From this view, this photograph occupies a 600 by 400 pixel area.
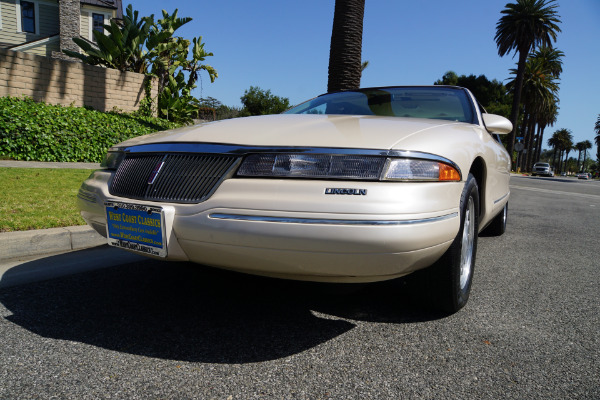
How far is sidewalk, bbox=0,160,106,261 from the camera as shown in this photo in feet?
11.4

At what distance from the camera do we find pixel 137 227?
2.22 m

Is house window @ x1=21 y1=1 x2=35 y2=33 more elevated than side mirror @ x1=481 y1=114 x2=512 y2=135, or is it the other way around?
house window @ x1=21 y1=1 x2=35 y2=33

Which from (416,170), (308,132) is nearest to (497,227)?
(416,170)

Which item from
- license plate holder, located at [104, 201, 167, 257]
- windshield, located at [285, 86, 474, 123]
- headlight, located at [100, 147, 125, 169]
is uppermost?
windshield, located at [285, 86, 474, 123]

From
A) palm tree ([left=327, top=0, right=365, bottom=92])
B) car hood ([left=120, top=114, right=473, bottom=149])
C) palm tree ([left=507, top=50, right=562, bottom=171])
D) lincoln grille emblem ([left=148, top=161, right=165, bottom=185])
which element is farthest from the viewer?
palm tree ([left=507, top=50, right=562, bottom=171])

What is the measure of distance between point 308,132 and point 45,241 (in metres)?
2.60

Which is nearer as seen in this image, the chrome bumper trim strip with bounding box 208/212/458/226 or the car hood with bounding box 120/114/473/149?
the chrome bumper trim strip with bounding box 208/212/458/226

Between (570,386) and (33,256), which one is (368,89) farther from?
(33,256)

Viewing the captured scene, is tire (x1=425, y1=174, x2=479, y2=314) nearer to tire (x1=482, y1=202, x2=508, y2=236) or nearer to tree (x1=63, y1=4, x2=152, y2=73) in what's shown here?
tire (x1=482, y1=202, x2=508, y2=236)

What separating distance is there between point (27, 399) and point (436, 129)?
85.5 inches

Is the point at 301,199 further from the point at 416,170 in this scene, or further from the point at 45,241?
the point at 45,241

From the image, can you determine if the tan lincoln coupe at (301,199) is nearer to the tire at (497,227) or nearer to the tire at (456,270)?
the tire at (456,270)

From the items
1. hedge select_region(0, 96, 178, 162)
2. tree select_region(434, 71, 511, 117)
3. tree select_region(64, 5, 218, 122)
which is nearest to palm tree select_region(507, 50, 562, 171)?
tree select_region(434, 71, 511, 117)

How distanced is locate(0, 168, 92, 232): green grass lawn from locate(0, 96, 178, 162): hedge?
6.55ft
